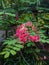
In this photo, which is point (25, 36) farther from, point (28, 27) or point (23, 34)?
point (28, 27)

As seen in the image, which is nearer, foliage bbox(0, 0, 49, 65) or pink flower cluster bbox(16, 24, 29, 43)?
pink flower cluster bbox(16, 24, 29, 43)

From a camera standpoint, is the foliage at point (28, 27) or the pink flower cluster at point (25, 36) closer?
the pink flower cluster at point (25, 36)

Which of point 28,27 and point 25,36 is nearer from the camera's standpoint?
point 25,36

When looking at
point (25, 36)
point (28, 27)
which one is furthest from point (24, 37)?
point (28, 27)

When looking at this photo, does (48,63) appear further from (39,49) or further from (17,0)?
(17,0)

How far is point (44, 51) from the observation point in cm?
212

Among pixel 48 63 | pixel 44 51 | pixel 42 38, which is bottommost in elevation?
pixel 48 63

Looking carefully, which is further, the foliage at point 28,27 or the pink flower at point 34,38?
the foliage at point 28,27

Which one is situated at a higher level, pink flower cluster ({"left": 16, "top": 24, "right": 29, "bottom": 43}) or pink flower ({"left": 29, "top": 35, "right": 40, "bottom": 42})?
pink flower cluster ({"left": 16, "top": 24, "right": 29, "bottom": 43})

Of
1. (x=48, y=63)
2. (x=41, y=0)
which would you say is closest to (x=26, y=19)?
(x=41, y=0)

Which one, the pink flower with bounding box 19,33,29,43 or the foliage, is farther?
the foliage

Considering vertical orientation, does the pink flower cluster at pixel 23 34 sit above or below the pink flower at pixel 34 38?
above

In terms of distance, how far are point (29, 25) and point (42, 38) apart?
0.56ft

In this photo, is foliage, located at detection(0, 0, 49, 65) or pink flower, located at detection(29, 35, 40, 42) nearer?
pink flower, located at detection(29, 35, 40, 42)
